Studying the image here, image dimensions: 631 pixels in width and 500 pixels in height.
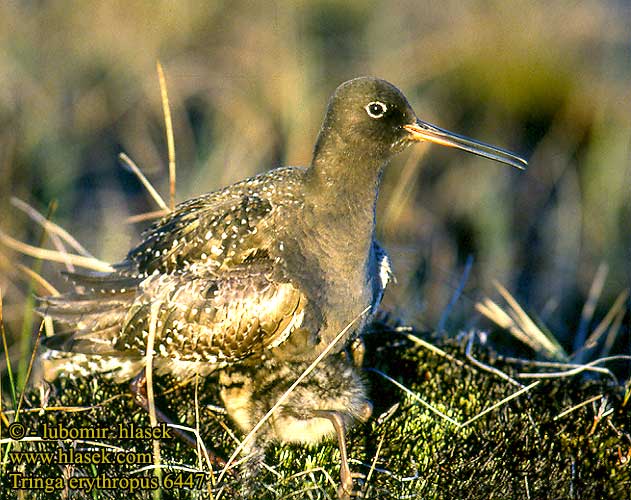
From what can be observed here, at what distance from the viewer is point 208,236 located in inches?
196

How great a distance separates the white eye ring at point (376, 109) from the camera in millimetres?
5105

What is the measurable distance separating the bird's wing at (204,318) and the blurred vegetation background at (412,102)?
236 cm

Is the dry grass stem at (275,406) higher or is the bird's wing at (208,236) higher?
the bird's wing at (208,236)

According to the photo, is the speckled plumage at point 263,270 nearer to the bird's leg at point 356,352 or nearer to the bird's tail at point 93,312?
the bird's tail at point 93,312

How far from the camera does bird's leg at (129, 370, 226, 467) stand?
15.0ft

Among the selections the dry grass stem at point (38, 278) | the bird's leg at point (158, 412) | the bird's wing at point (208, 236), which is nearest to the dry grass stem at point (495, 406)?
the bird's leg at point (158, 412)

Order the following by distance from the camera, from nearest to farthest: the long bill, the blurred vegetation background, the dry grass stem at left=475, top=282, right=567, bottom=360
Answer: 1. the long bill
2. the dry grass stem at left=475, top=282, right=567, bottom=360
3. the blurred vegetation background

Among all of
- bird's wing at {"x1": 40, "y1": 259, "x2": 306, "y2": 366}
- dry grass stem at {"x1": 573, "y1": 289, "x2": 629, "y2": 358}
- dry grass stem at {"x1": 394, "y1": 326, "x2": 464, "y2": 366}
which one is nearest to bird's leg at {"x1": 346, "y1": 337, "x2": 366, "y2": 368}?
A: dry grass stem at {"x1": 394, "y1": 326, "x2": 464, "y2": 366}

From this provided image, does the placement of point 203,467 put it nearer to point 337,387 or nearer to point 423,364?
point 337,387

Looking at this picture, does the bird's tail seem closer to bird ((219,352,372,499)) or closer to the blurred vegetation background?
bird ((219,352,372,499))

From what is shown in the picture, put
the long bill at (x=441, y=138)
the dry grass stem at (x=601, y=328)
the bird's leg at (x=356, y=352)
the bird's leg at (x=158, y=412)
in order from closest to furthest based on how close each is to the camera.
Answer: the bird's leg at (x=158, y=412)
the bird's leg at (x=356, y=352)
the long bill at (x=441, y=138)
the dry grass stem at (x=601, y=328)

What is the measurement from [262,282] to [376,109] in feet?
4.45

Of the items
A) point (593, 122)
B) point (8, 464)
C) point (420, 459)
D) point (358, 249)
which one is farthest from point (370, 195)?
point (593, 122)

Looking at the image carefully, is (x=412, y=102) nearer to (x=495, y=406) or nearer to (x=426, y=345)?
(x=426, y=345)
